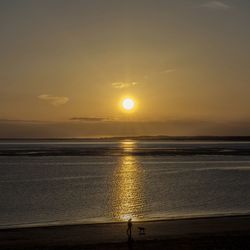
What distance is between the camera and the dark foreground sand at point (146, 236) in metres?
19.6

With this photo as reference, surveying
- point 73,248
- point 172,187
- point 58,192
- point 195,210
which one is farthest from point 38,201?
point 73,248

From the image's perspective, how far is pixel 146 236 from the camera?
2173 centimetres

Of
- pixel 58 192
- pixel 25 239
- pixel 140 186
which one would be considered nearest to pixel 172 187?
pixel 140 186

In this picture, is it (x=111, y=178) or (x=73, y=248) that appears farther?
(x=111, y=178)

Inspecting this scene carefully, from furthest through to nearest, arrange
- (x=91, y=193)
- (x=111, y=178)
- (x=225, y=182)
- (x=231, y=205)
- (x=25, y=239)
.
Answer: (x=111, y=178), (x=225, y=182), (x=91, y=193), (x=231, y=205), (x=25, y=239)

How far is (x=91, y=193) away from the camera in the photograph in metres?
42.7

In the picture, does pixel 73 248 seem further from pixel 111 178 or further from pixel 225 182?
pixel 111 178

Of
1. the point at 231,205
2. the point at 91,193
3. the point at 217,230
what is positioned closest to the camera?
the point at 217,230

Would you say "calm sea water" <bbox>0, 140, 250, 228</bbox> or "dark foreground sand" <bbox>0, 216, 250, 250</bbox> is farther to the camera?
"calm sea water" <bbox>0, 140, 250, 228</bbox>

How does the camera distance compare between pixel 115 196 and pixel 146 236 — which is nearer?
pixel 146 236

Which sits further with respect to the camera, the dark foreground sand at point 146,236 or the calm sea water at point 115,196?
the calm sea water at point 115,196

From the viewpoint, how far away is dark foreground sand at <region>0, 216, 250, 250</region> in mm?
19594

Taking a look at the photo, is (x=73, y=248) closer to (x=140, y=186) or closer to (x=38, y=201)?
(x=38, y=201)

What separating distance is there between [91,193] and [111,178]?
15745 millimetres
